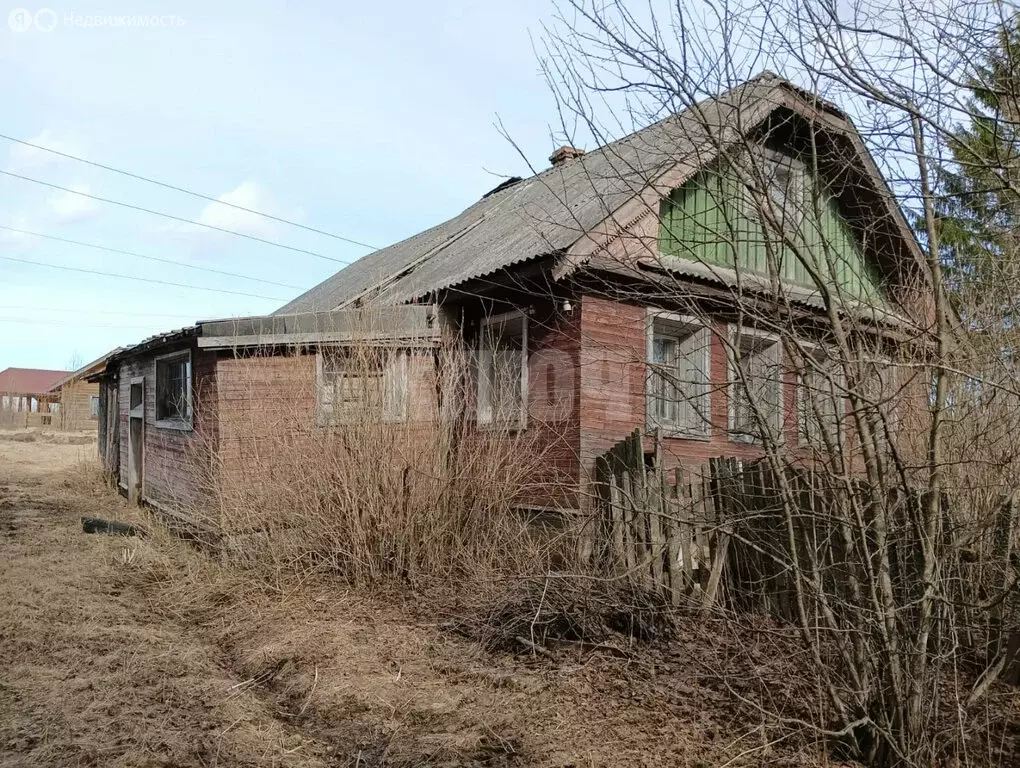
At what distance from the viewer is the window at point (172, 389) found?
451 inches

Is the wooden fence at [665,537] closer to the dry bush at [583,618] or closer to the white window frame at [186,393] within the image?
the dry bush at [583,618]

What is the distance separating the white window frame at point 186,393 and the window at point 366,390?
12.6 ft

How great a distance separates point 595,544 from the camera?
618 centimetres

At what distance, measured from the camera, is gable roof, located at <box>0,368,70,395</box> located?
2576 inches

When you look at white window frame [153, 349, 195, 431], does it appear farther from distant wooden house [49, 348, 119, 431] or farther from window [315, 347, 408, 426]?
distant wooden house [49, 348, 119, 431]

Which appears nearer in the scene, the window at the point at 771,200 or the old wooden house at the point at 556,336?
the window at the point at 771,200

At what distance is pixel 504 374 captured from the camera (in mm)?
8422

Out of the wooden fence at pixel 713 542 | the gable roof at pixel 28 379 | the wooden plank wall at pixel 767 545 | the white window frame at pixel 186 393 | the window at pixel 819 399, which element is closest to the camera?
the window at pixel 819 399

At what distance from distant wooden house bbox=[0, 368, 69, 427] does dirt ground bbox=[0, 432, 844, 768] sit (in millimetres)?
42917

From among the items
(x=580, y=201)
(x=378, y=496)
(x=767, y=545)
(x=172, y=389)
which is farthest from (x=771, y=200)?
(x=172, y=389)

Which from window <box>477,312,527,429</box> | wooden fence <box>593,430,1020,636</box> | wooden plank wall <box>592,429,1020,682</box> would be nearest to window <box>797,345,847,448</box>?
wooden plank wall <box>592,429,1020,682</box>

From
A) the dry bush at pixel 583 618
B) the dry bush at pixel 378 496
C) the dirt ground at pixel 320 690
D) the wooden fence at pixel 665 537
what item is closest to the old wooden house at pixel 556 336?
the dry bush at pixel 378 496

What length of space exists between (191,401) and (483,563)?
17.8 ft

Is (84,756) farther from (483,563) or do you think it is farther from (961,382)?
(961,382)
